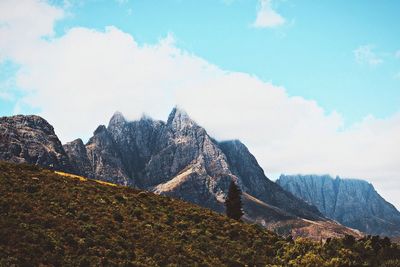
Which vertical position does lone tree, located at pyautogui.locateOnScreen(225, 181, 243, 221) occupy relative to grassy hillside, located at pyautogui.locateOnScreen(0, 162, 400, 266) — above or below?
above

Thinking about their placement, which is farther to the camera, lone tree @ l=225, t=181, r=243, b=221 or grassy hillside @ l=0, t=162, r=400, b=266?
lone tree @ l=225, t=181, r=243, b=221

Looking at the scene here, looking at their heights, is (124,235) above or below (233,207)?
→ below

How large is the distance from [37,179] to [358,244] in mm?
44458

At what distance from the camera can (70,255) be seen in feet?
131

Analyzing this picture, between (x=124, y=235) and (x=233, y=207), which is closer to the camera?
(x=124, y=235)

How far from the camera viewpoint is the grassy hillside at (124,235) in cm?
4072

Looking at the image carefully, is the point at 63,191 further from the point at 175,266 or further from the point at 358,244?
the point at 358,244

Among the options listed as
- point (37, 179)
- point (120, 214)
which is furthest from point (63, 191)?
point (120, 214)

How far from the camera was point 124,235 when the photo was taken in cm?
4881

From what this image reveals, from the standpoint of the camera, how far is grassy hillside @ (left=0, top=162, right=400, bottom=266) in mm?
40719

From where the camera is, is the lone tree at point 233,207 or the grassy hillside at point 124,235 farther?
the lone tree at point 233,207

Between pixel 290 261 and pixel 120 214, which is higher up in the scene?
pixel 120 214

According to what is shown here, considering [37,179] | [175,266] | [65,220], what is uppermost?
[37,179]

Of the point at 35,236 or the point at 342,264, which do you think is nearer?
the point at 35,236
